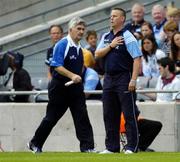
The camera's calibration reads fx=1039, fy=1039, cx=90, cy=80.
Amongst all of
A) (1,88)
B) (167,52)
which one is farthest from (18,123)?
(167,52)

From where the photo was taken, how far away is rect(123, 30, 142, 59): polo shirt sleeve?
15133mm

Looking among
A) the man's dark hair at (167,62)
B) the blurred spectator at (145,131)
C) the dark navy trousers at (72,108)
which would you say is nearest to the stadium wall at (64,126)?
the man's dark hair at (167,62)

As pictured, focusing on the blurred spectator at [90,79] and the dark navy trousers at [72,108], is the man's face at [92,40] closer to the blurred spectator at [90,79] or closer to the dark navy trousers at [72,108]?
the blurred spectator at [90,79]

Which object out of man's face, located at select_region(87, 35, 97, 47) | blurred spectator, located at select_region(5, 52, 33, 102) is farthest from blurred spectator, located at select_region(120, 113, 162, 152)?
man's face, located at select_region(87, 35, 97, 47)

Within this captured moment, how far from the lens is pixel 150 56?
19.3 metres

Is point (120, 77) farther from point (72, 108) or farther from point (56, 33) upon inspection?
point (56, 33)

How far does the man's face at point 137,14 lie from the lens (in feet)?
65.7

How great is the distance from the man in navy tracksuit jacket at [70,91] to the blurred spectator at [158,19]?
399cm

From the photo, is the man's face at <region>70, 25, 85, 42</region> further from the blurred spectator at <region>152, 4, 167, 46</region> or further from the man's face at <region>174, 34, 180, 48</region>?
the blurred spectator at <region>152, 4, 167, 46</region>

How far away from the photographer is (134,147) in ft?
50.0

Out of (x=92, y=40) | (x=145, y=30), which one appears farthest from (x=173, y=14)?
(x=92, y=40)

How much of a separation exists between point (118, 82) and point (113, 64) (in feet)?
0.90

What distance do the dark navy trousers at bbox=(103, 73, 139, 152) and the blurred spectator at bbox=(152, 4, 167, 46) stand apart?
4607 millimetres

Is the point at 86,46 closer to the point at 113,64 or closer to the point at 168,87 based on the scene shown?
the point at 168,87
